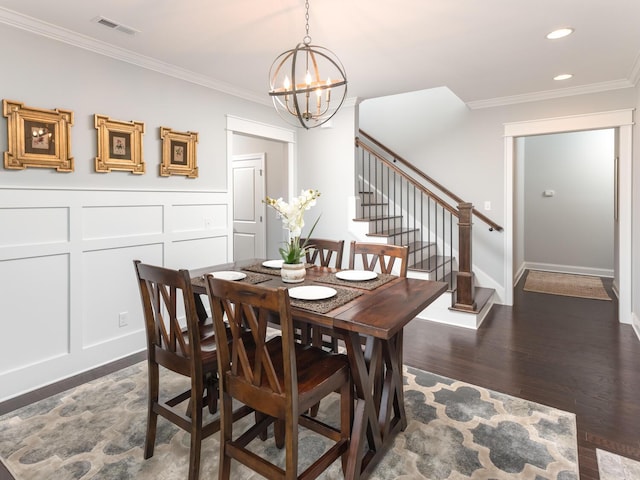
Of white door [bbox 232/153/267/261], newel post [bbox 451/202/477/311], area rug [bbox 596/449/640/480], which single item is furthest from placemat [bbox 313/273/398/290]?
white door [bbox 232/153/267/261]

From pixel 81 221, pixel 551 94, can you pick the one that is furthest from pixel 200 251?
pixel 551 94

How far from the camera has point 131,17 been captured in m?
2.53

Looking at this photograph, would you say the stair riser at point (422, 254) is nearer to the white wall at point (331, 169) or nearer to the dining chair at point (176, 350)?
the white wall at point (331, 169)

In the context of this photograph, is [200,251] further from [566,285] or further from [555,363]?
[566,285]

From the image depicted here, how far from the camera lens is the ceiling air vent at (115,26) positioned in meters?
2.56

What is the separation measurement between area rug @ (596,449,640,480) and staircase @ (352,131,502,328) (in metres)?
1.95

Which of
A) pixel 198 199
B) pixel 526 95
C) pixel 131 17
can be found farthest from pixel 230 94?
pixel 526 95

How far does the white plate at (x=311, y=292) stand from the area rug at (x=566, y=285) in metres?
4.54

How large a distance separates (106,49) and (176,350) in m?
2.49

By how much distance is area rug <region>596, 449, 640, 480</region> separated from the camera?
1.79 meters

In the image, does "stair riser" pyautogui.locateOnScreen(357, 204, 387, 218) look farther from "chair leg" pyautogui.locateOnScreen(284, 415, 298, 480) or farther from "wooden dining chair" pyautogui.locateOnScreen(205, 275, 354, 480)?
"chair leg" pyautogui.locateOnScreen(284, 415, 298, 480)

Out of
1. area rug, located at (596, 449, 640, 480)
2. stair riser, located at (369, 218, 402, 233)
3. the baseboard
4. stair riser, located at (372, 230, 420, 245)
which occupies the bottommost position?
area rug, located at (596, 449, 640, 480)

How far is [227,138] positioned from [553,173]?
18.5 feet

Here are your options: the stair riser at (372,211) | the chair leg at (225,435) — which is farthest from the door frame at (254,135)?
the chair leg at (225,435)
